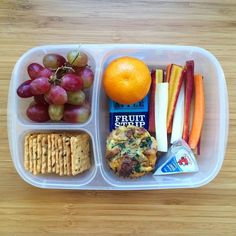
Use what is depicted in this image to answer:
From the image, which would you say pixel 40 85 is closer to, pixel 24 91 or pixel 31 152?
pixel 24 91

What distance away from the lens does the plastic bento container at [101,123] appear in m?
0.88

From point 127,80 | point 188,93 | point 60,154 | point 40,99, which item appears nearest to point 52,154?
point 60,154

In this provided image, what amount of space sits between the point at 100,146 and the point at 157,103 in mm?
179

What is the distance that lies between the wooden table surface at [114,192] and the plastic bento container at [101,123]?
0.13 ft

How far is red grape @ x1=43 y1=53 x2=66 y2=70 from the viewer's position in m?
0.85

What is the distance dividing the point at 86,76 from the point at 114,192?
0.30 m

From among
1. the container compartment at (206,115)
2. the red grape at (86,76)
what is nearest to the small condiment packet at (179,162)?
the container compartment at (206,115)

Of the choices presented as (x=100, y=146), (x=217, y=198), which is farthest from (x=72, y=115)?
(x=217, y=198)

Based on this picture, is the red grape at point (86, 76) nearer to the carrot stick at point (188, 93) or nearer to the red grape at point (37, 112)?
the red grape at point (37, 112)

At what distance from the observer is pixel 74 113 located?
2.79 ft

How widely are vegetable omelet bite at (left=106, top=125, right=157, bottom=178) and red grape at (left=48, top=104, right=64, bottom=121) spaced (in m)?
0.14

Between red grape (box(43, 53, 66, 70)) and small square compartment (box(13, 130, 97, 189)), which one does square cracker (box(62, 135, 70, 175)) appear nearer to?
small square compartment (box(13, 130, 97, 189))

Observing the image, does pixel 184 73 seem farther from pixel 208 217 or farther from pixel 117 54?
pixel 208 217

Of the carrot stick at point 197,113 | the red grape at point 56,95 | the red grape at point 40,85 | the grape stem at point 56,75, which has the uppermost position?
the grape stem at point 56,75
